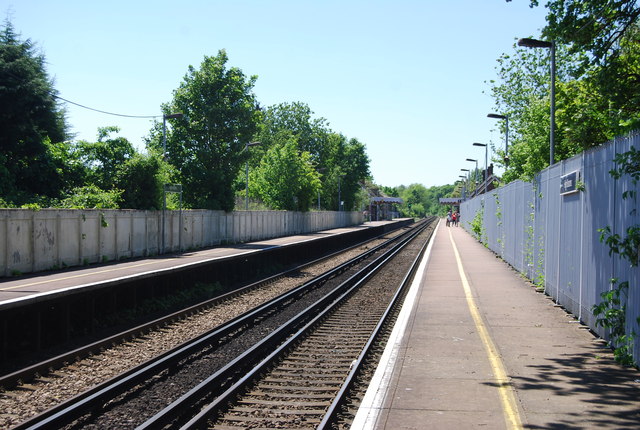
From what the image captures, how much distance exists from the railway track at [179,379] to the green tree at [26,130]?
26.8m

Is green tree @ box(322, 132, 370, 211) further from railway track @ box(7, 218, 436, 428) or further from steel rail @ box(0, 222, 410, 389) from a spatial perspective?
railway track @ box(7, 218, 436, 428)

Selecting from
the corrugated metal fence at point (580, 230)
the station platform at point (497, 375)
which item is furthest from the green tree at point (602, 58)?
the station platform at point (497, 375)

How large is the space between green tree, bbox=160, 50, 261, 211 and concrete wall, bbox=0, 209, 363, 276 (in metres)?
2.44

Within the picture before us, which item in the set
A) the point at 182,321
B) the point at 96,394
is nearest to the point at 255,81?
the point at 182,321

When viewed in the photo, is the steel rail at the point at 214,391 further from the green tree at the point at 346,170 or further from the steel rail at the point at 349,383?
the green tree at the point at 346,170

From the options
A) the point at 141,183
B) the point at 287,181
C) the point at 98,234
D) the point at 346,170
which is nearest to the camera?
the point at 98,234

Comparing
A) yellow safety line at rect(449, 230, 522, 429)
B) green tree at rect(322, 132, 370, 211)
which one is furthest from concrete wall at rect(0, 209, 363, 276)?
green tree at rect(322, 132, 370, 211)

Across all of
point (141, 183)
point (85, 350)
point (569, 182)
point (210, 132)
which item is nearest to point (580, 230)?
point (569, 182)

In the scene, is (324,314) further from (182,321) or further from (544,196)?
(544,196)

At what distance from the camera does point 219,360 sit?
32.3 ft

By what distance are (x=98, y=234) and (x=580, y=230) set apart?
19139mm

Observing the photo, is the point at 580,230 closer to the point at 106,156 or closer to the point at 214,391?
the point at 214,391

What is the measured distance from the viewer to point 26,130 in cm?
3806

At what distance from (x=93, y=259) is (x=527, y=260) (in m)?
16.2
